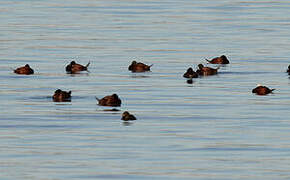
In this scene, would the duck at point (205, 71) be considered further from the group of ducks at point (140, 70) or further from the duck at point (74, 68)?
the duck at point (74, 68)

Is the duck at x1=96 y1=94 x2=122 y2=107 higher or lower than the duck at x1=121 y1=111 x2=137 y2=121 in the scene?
higher

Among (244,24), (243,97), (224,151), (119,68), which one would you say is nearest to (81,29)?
(244,24)

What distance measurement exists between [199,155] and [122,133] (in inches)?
152

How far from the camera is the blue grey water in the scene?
27828mm

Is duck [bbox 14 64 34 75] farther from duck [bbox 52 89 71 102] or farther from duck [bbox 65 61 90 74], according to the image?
duck [bbox 52 89 71 102]

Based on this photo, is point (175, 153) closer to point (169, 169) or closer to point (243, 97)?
point (169, 169)

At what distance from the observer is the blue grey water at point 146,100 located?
91.3 feet

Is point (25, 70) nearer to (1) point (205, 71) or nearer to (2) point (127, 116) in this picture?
(1) point (205, 71)

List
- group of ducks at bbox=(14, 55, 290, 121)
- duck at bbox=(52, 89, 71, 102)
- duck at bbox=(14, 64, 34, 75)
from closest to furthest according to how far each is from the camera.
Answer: duck at bbox=(52, 89, 71, 102), group of ducks at bbox=(14, 55, 290, 121), duck at bbox=(14, 64, 34, 75)

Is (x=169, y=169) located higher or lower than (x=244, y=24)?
lower

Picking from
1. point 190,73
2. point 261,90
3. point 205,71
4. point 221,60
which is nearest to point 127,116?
point 261,90

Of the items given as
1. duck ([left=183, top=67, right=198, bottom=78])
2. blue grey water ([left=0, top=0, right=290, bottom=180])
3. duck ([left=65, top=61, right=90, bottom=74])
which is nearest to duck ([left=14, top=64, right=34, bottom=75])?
blue grey water ([left=0, top=0, right=290, bottom=180])

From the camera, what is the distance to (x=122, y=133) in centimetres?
3219

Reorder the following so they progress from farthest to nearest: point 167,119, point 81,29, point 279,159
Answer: point 81,29, point 167,119, point 279,159
